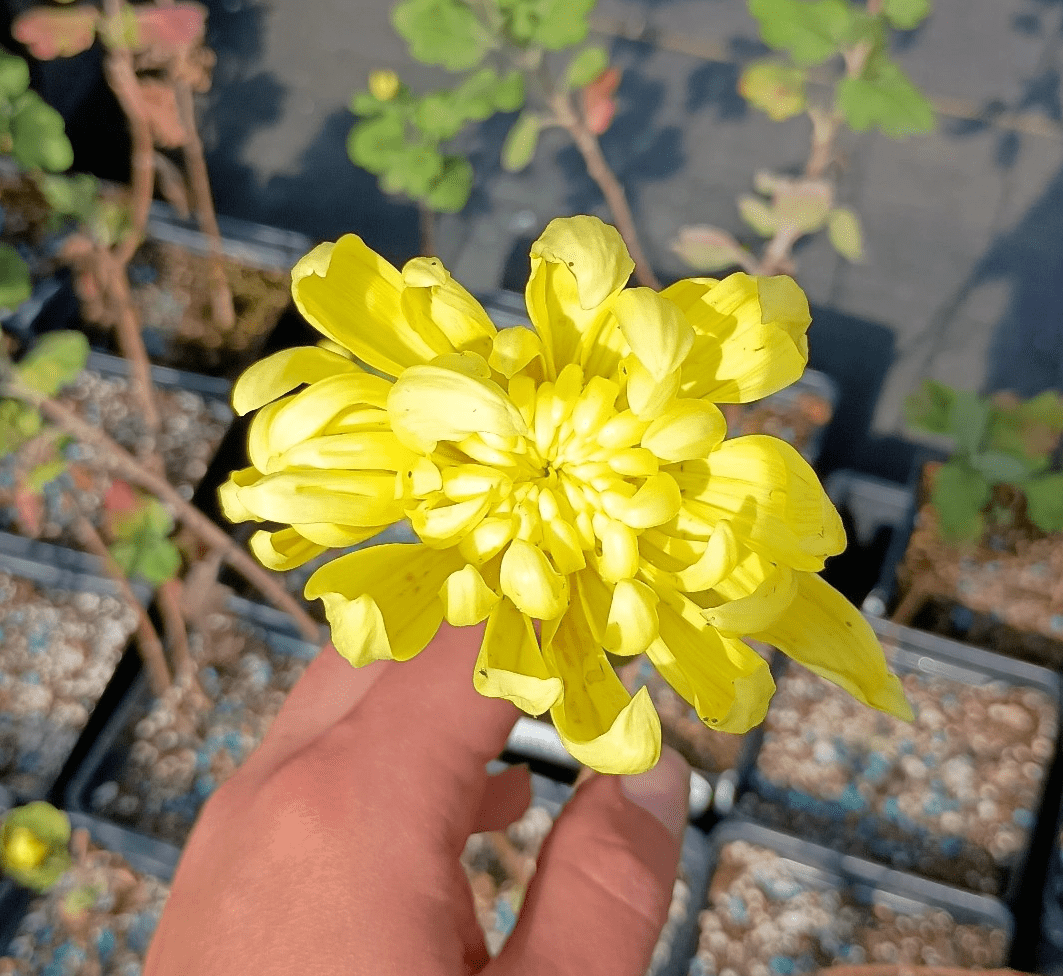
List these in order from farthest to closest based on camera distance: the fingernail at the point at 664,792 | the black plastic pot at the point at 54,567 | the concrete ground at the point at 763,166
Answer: the concrete ground at the point at 763,166
the black plastic pot at the point at 54,567
the fingernail at the point at 664,792

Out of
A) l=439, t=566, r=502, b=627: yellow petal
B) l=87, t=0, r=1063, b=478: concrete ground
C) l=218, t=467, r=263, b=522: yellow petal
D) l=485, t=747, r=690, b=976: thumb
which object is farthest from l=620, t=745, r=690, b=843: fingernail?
l=87, t=0, r=1063, b=478: concrete ground

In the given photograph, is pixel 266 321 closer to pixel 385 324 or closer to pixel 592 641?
pixel 385 324

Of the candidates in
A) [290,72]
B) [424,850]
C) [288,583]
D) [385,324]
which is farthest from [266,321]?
[424,850]

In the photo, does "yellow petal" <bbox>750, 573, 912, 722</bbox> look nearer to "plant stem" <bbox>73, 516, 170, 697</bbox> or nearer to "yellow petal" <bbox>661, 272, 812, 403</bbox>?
"yellow petal" <bbox>661, 272, 812, 403</bbox>

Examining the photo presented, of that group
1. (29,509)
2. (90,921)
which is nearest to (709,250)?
(29,509)

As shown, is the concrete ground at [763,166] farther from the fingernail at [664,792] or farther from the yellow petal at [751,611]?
the yellow petal at [751,611]

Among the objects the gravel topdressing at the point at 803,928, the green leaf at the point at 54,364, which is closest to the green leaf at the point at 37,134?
the green leaf at the point at 54,364

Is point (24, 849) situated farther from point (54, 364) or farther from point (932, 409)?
point (932, 409)
